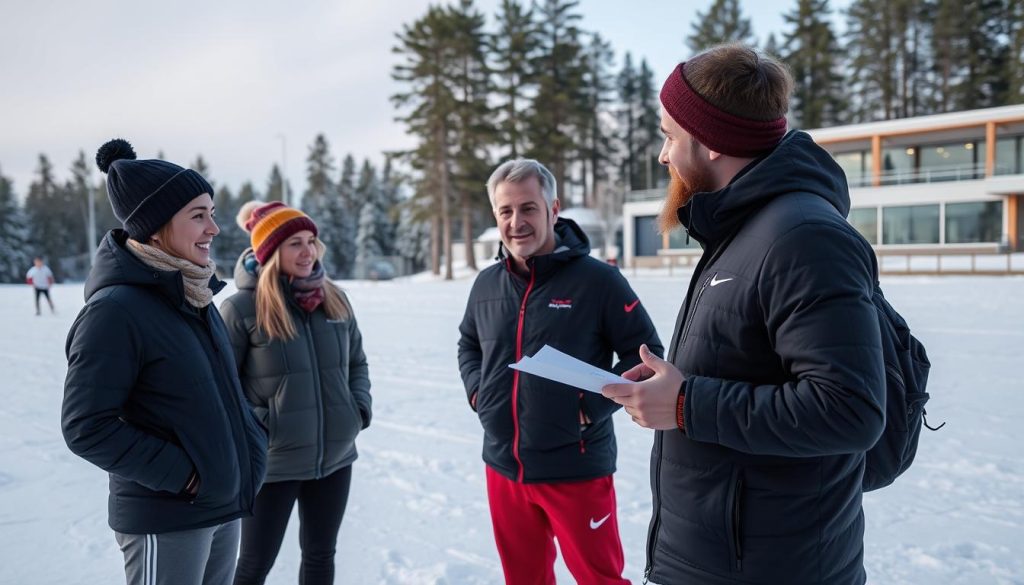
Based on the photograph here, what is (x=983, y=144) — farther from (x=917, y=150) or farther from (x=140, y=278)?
(x=140, y=278)

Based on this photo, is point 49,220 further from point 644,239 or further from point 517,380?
point 517,380

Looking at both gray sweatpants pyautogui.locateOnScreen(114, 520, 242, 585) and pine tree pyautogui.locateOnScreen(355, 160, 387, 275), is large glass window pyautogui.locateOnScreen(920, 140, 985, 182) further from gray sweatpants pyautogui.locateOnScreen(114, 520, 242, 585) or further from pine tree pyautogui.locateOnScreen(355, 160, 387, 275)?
pine tree pyautogui.locateOnScreen(355, 160, 387, 275)

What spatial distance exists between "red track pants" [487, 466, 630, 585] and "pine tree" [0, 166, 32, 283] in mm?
67044

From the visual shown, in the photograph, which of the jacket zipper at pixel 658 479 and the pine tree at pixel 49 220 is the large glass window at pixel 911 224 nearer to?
the jacket zipper at pixel 658 479

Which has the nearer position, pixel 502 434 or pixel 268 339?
pixel 502 434

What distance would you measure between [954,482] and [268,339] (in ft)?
15.6

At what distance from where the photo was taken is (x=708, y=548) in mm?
1681

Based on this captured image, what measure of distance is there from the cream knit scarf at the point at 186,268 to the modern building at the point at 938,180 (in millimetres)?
29618

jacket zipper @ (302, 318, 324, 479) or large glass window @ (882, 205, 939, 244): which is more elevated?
large glass window @ (882, 205, 939, 244)

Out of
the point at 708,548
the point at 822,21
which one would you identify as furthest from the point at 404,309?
the point at 822,21

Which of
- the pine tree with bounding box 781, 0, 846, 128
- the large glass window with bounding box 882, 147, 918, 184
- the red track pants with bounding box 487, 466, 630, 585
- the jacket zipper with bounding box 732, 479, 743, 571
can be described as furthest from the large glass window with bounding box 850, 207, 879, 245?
the jacket zipper with bounding box 732, 479, 743, 571

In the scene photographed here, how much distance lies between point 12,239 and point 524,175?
230 ft

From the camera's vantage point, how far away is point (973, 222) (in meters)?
30.4

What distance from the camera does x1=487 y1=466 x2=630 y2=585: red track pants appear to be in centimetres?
279
